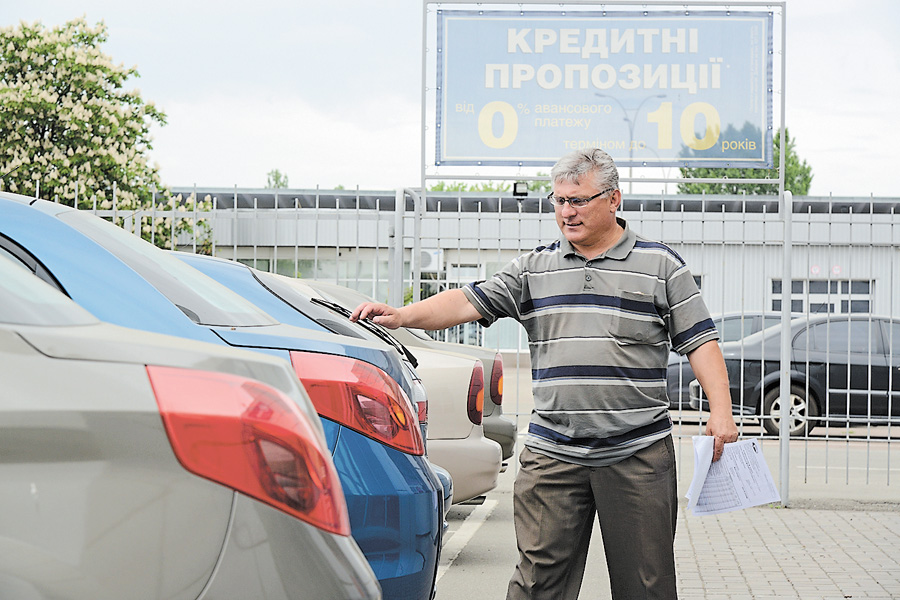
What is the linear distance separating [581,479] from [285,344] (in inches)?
42.2

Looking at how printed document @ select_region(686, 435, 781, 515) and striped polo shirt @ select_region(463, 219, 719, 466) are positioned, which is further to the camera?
printed document @ select_region(686, 435, 781, 515)

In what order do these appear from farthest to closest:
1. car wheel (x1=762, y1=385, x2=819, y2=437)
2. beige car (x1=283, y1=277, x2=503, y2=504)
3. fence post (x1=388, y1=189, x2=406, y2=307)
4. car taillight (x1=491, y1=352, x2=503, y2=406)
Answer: car wheel (x1=762, y1=385, x2=819, y2=437), fence post (x1=388, y1=189, x2=406, y2=307), car taillight (x1=491, y1=352, x2=503, y2=406), beige car (x1=283, y1=277, x2=503, y2=504)

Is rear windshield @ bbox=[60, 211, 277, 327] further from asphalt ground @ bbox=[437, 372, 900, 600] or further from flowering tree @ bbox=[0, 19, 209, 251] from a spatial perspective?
flowering tree @ bbox=[0, 19, 209, 251]

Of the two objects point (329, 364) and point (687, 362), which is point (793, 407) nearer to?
point (687, 362)

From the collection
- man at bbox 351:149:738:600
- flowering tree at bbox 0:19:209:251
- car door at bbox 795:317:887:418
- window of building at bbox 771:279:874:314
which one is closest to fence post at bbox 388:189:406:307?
window of building at bbox 771:279:874:314

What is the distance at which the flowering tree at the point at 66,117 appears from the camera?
23297mm

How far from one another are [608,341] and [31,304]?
2.03m

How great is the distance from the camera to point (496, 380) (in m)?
7.16

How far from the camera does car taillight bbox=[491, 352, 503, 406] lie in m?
7.11

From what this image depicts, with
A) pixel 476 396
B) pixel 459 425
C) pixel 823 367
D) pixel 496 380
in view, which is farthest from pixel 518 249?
pixel 823 367

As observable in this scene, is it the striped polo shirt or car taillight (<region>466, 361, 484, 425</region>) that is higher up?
Answer: the striped polo shirt

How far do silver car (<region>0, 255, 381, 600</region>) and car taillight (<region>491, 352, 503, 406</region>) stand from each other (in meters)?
5.20

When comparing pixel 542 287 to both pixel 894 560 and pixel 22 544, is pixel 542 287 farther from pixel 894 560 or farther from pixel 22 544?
pixel 894 560

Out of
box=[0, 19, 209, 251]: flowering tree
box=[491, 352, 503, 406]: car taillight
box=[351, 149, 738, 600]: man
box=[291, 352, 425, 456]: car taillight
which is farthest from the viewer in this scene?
box=[0, 19, 209, 251]: flowering tree
